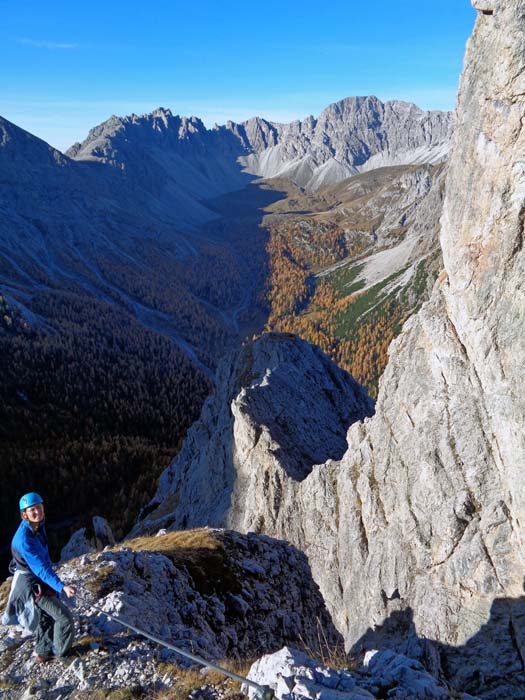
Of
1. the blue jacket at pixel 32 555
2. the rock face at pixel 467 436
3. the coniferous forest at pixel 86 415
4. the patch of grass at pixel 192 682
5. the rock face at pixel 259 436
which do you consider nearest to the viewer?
the patch of grass at pixel 192 682

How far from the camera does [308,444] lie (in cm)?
4459

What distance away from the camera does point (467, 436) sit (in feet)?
67.1

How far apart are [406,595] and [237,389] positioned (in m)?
41.6

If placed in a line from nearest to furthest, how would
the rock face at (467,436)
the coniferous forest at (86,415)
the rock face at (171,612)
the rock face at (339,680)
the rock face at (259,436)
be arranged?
the rock face at (339,680), the rock face at (171,612), the rock face at (467,436), the rock face at (259,436), the coniferous forest at (86,415)

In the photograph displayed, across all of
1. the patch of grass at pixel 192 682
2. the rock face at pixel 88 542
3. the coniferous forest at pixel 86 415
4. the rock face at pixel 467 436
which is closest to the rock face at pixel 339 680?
the patch of grass at pixel 192 682

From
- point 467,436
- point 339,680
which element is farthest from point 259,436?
point 339,680

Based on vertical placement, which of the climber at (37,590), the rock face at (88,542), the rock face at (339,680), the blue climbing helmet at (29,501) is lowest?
the rock face at (88,542)

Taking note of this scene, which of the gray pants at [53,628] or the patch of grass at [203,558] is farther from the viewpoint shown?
the patch of grass at [203,558]

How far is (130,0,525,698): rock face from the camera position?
58.1 feet

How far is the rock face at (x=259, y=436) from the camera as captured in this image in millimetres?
39156

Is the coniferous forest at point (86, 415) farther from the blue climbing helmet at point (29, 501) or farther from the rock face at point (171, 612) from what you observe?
the blue climbing helmet at point (29, 501)

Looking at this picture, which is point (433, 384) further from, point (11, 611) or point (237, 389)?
point (237, 389)

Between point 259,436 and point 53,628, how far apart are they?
28.6 metres

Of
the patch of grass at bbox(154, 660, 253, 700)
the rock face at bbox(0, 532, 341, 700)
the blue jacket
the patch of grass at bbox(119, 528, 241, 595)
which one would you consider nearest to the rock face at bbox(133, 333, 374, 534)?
the rock face at bbox(0, 532, 341, 700)
